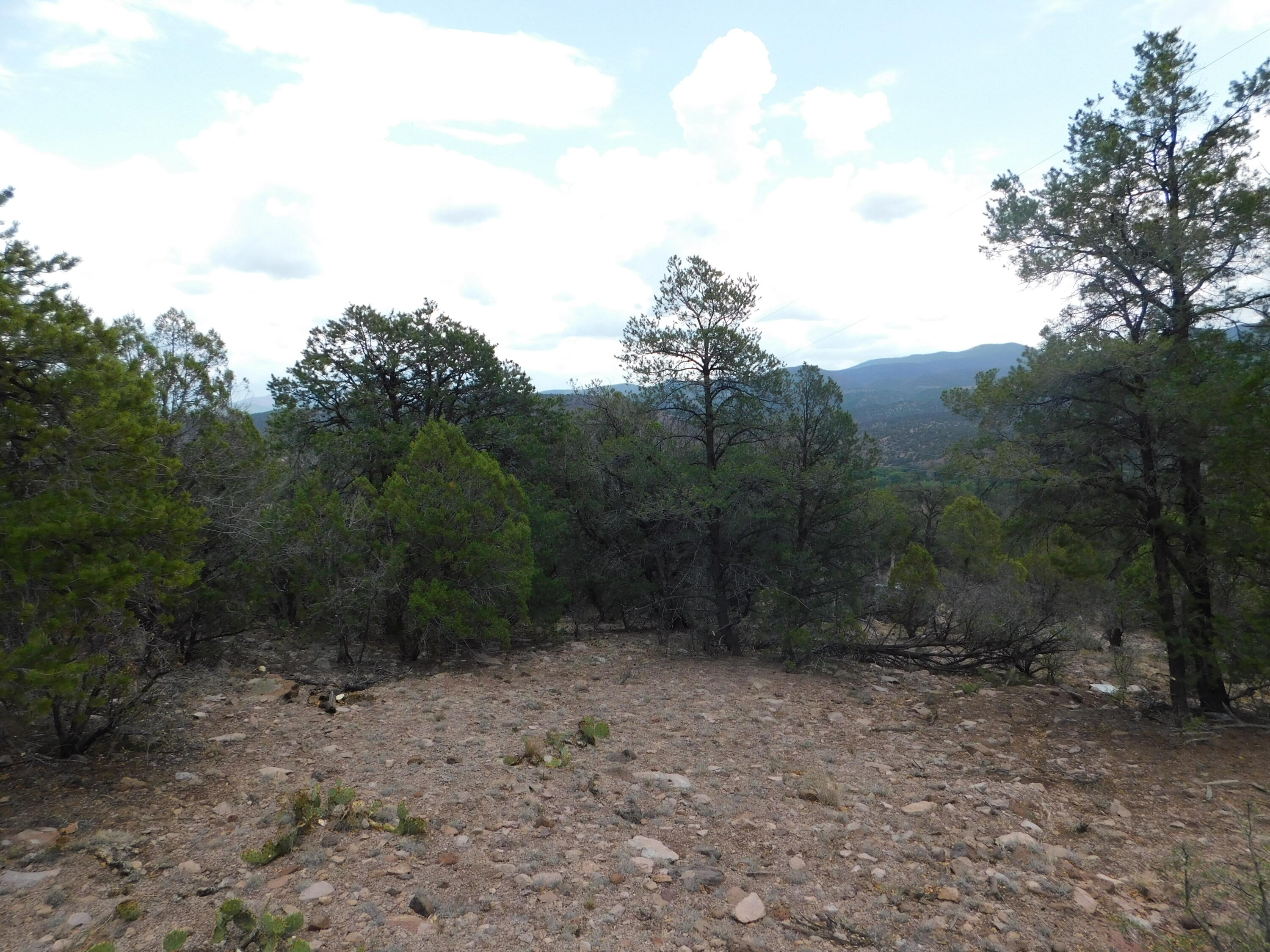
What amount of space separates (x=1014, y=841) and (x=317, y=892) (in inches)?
179

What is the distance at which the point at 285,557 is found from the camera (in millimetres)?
9352

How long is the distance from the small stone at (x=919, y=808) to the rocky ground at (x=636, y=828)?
29 millimetres

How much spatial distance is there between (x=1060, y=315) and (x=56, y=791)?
11333 mm

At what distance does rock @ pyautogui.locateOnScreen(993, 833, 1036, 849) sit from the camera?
15.3ft

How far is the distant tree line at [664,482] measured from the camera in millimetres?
4746

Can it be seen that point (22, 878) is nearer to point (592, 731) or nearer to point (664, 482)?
point (592, 731)

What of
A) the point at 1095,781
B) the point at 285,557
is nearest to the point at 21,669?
the point at 285,557

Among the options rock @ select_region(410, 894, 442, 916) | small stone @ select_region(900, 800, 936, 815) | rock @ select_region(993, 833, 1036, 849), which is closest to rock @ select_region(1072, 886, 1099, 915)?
rock @ select_region(993, 833, 1036, 849)

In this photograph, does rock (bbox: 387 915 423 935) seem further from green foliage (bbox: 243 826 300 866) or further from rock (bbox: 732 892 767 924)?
rock (bbox: 732 892 767 924)

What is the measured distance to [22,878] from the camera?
388 centimetres

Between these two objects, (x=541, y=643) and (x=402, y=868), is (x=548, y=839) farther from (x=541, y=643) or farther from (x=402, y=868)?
(x=541, y=643)

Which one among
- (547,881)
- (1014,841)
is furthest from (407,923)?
(1014,841)

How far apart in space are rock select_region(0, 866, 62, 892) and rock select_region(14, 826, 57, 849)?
31 centimetres

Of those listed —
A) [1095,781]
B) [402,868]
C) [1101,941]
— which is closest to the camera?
[1101,941]
